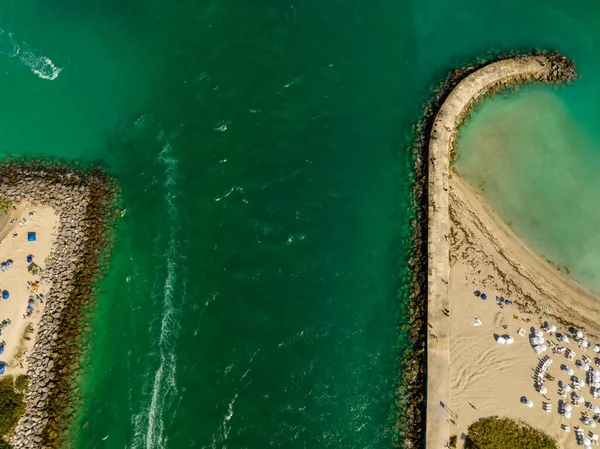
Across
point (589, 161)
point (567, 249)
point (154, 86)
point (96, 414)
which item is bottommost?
point (96, 414)

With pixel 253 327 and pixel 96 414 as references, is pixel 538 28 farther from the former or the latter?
pixel 96 414

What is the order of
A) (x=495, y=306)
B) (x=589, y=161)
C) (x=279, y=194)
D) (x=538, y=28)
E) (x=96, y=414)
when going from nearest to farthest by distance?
(x=96, y=414) → (x=495, y=306) → (x=279, y=194) → (x=589, y=161) → (x=538, y=28)

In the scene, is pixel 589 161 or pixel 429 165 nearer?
pixel 429 165

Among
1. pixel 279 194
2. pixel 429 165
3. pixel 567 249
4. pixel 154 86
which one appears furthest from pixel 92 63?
pixel 567 249

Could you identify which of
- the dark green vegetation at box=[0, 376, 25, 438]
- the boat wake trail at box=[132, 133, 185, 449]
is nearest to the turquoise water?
the boat wake trail at box=[132, 133, 185, 449]

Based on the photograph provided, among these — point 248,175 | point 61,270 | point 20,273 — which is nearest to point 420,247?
point 248,175

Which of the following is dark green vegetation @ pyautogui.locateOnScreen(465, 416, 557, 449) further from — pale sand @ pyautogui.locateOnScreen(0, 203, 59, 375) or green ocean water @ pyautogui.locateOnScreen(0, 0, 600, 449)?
pale sand @ pyautogui.locateOnScreen(0, 203, 59, 375)

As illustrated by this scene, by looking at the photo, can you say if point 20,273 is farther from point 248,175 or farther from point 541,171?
point 541,171
